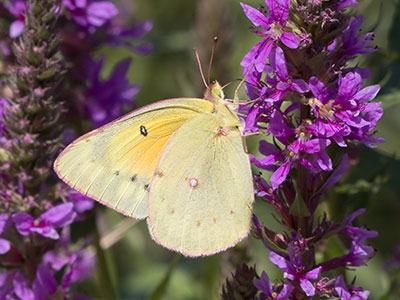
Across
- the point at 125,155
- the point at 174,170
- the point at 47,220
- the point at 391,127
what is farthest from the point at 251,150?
the point at 391,127

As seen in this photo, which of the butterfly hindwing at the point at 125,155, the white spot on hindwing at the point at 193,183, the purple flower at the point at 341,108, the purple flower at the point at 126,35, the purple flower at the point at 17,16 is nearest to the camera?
the purple flower at the point at 341,108

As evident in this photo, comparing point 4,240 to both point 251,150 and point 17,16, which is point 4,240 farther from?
point 251,150

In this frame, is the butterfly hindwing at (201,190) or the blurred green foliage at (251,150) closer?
the butterfly hindwing at (201,190)

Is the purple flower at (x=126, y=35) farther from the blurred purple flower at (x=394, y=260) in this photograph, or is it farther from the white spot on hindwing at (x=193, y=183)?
the blurred purple flower at (x=394, y=260)

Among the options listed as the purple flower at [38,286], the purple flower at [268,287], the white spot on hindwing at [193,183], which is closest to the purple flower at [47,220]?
the purple flower at [38,286]

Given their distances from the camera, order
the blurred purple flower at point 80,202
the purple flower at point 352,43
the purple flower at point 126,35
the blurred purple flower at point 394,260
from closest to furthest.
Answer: the purple flower at point 352,43 → the blurred purple flower at point 80,202 → the purple flower at point 126,35 → the blurred purple flower at point 394,260
